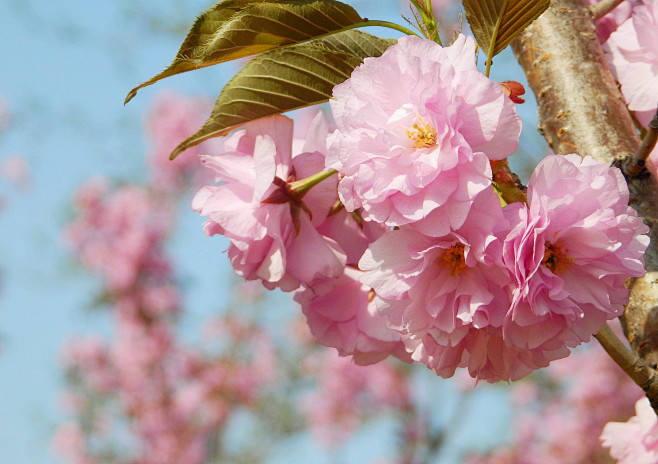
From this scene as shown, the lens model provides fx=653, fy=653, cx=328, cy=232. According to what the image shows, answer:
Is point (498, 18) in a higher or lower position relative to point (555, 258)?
higher

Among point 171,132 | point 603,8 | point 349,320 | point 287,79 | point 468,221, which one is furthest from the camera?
point 171,132

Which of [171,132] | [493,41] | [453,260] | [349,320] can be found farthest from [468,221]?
[171,132]

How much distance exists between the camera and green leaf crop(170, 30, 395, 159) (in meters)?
0.56

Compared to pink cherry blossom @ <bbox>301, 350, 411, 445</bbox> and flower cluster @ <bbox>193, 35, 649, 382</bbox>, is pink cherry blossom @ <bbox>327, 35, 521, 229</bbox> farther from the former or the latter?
pink cherry blossom @ <bbox>301, 350, 411, 445</bbox>

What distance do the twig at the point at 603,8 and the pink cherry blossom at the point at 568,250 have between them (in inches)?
16.8

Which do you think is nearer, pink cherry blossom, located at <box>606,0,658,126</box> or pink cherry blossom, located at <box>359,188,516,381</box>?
pink cherry blossom, located at <box>359,188,516,381</box>

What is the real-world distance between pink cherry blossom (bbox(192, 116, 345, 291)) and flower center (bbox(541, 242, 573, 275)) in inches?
7.6

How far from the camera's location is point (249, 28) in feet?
1.78

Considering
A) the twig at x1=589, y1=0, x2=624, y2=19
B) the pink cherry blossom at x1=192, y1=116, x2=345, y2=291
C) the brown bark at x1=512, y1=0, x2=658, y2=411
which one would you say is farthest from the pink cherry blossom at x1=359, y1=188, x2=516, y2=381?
the twig at x1=589, y1=0, x2=624, y2=19

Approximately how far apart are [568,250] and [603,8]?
18.8 inches

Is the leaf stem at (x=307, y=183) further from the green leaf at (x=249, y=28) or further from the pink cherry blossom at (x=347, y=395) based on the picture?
the pink cherry blossom at (x=347, y=395)

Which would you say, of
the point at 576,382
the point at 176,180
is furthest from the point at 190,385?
the point at 576,382

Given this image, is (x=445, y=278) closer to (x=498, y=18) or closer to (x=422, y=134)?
(x=422, y=134)

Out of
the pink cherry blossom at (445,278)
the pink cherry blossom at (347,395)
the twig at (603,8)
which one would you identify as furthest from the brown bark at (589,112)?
the pink cherry blossom at (347,395)
